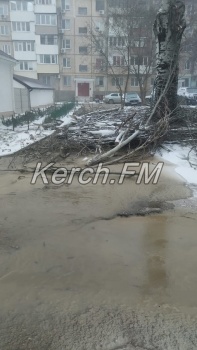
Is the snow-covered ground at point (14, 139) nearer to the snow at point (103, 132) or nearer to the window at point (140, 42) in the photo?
the snow at point (103, 132)

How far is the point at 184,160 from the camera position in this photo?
8039mm

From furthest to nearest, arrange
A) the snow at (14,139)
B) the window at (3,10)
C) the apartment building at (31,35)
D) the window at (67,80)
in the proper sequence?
the window at (67,80)
the window at (3,10)
the apartment building at (31,35)
the snow at (14,139)

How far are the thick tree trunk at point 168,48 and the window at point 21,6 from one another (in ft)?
144

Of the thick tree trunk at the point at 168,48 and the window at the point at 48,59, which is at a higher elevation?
the window at the point at 48,59

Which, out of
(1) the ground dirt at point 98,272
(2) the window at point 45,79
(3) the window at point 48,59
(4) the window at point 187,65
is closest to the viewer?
(1) the ground dirt at point 98,272

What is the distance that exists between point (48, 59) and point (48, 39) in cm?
290

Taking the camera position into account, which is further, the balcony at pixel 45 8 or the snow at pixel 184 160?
the balcony at pixel 45 8

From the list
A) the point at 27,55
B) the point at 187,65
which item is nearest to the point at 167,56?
the point at 187,65

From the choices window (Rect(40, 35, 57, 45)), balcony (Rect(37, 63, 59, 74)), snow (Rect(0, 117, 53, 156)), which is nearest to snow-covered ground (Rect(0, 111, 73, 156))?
snow (Rect(0, 117, 53, 156))

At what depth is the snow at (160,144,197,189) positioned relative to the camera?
6726 millimetres

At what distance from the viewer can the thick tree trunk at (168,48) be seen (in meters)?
10.2

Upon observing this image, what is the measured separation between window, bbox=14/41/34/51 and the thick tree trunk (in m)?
43.0

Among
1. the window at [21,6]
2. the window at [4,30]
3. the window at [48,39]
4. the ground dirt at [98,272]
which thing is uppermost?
the window at [21,6]

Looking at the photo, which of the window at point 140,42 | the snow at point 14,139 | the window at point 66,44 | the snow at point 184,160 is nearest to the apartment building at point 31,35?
the window at point 66,44
